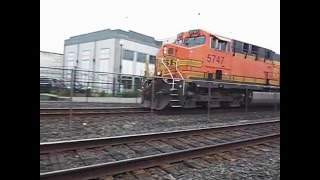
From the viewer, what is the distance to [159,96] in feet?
36.4

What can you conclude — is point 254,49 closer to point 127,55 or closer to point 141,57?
point 127,55

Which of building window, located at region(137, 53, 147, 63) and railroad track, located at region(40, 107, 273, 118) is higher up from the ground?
building window, located at region(137, 53, 147, 63)

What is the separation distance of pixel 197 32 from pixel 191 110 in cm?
309

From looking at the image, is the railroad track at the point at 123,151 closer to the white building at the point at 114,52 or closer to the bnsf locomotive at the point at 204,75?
the bnsf locomotive at the point at 204,75

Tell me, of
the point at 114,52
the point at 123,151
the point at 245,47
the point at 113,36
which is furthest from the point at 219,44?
the point at 113,36

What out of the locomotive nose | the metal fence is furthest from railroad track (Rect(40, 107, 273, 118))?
the locomotive nose

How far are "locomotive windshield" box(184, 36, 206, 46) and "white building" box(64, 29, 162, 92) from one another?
14210 millimetres

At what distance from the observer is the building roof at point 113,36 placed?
31.4 meters

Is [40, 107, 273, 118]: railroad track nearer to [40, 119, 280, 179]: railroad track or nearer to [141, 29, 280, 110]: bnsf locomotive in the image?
[141, 29, 280, 110]: bnsf locomotive

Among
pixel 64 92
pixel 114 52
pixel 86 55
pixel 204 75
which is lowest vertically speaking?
pixel 64 92

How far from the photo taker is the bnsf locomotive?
10961mm

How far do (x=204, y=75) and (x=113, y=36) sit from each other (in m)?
20.6

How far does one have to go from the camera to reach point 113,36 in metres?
30.9

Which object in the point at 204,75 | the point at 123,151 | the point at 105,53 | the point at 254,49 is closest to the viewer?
the point at 123,151
